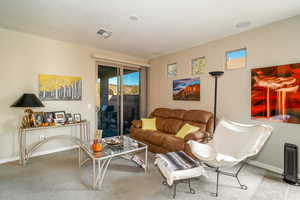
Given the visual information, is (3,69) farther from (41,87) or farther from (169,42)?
(169,42)

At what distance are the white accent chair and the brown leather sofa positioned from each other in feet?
1.27

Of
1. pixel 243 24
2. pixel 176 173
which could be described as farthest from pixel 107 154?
pixel 243 24

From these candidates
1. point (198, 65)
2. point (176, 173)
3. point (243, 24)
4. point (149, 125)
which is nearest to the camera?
point (176, 173)

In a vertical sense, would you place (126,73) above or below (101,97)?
above

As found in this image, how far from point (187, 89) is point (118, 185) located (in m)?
2.84

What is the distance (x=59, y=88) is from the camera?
11.8ft

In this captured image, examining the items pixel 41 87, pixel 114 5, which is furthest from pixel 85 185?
pixel 114 5

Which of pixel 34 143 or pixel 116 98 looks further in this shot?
pixel 116 98

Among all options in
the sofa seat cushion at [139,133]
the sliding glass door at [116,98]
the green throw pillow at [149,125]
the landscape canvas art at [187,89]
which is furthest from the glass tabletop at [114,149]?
the landscape canvas art at [187,89]

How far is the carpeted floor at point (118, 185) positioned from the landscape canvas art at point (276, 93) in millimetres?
1025

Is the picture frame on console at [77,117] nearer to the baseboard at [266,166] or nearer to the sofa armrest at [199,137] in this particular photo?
the sofa armrest at [199,137]

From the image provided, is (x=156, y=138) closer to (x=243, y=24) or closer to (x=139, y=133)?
(x=139, y=133)

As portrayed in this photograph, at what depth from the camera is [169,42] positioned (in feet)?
12.2

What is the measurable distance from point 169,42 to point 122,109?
8.00 ft
